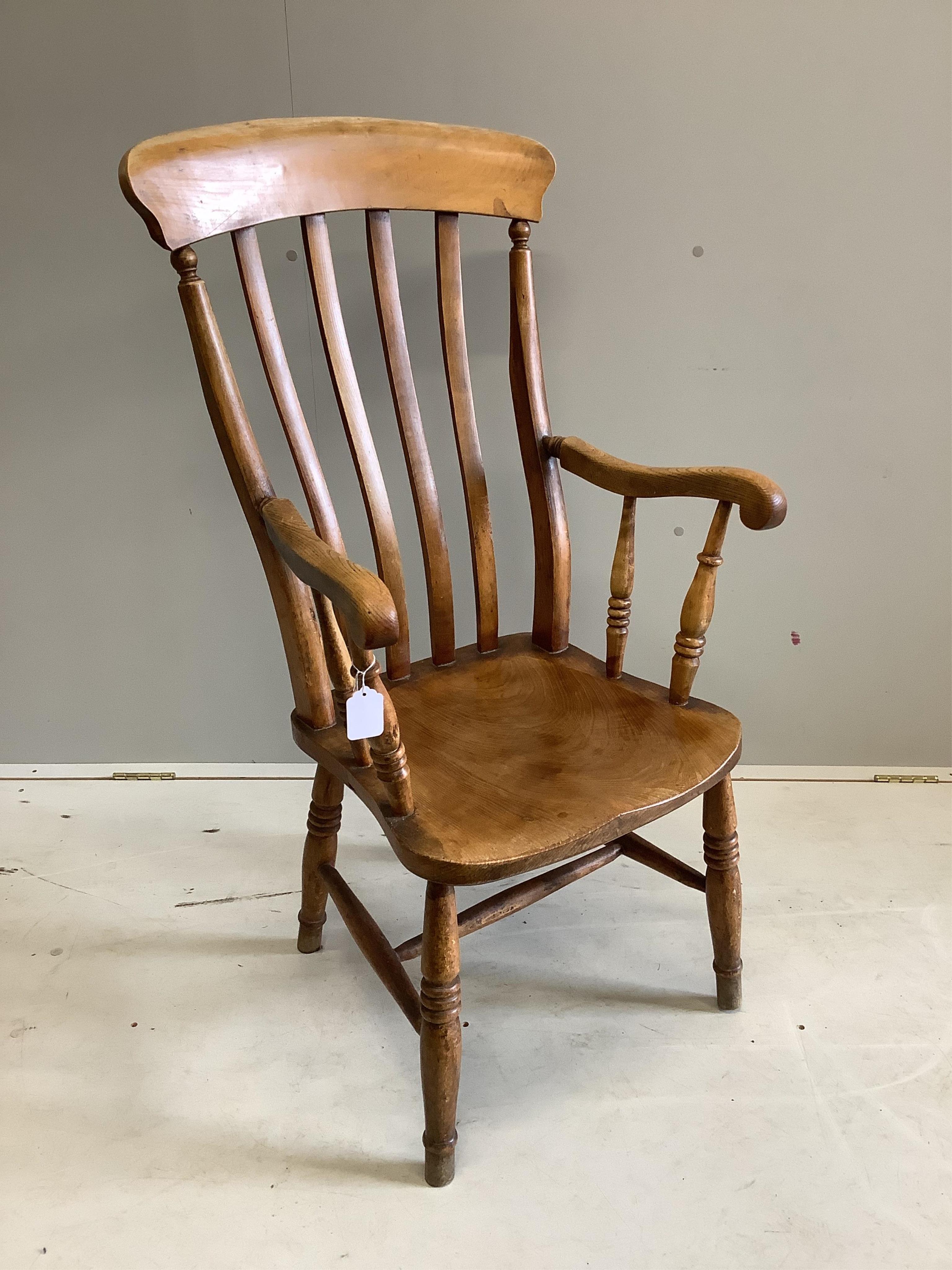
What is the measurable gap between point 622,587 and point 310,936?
649 millimetres

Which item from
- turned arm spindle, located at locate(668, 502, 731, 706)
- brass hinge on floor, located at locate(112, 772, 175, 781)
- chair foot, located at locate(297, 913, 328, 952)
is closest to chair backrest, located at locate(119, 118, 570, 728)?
turned arm spindle, located at locate(668, 502, 731, 706)

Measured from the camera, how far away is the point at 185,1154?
0.98m

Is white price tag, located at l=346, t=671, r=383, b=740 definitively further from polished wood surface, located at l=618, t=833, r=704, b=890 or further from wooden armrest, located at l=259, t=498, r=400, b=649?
polished wood surface, located at l=618, t=833, r=704, b=890

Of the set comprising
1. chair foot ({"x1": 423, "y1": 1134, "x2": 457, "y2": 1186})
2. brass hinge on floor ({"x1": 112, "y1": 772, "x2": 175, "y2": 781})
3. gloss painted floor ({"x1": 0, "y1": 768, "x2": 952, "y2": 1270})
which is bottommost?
brass hinge on floor ({"x1": 112, "y1": 772, "x2": 175, "y2": 781})

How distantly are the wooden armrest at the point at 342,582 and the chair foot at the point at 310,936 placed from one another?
2.02 feet

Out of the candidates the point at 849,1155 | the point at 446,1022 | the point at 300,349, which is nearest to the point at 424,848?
the point at 446,1022

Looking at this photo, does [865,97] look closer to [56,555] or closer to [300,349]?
[300,349]

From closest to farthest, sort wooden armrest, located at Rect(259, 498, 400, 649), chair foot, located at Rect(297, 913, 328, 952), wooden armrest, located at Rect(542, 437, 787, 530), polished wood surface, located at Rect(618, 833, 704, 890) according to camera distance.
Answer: wooden armrest, located at Rect(259, 498, 400, 649)
wooden armrest, located at Rect(542, 437, 787, 530)
polished wood surface, located at Rect(618, 833, 704, 890)
chair foot, located at Rect(297, 913, 328, 952)

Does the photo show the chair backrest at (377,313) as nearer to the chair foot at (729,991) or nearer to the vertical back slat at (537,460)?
the vertical back slat at (537,460)

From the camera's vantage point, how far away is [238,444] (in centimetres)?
93

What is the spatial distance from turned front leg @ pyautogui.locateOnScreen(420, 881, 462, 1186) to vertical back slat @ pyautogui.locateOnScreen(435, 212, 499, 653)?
45cm

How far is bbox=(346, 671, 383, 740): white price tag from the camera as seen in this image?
78 centimetres

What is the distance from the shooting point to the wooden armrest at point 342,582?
70 cm

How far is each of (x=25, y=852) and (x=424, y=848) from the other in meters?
0.99
